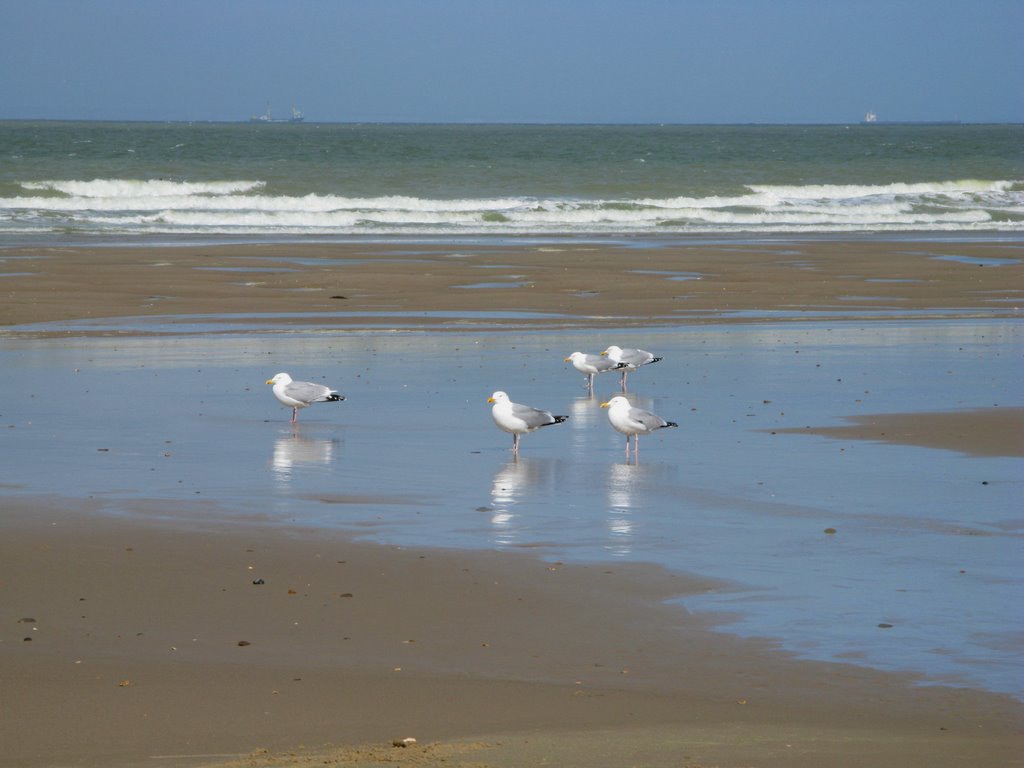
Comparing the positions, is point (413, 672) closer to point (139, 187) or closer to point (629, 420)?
point (629, 420)

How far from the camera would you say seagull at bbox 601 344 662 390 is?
14.2 meters

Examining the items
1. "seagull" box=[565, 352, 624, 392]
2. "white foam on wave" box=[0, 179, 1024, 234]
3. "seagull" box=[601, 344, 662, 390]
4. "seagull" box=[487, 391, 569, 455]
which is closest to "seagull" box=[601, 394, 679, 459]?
"seagull" box=[487, 391, 569, 455]

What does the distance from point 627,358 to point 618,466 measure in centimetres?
396

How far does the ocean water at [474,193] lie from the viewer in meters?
43.1

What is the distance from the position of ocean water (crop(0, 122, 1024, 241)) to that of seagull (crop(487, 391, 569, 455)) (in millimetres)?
27099

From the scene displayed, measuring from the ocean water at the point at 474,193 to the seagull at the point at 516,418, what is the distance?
27099 mm

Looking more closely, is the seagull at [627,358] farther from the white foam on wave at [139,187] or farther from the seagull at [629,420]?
the white foam on wave at [139,187]

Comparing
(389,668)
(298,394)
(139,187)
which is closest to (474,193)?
(139,187)

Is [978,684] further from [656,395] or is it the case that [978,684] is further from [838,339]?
[838,339]

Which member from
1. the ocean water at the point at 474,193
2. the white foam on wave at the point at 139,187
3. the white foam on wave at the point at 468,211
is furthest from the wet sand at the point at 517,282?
the white foam on wave at the point at 139,187

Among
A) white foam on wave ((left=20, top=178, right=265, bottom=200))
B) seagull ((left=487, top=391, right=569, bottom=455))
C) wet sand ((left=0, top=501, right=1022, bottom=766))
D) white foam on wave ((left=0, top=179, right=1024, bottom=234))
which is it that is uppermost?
white foam on wave ((left=20, top=178, right=265, bottom=200))

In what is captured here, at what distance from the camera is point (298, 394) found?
12086 millimetres

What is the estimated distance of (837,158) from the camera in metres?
87.3

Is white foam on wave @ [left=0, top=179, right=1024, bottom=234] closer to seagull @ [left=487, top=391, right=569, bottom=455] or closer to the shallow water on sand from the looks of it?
the shallow water on sand
